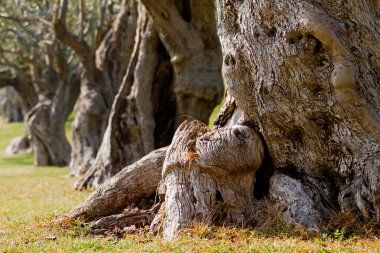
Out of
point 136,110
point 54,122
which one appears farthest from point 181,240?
point 54,122

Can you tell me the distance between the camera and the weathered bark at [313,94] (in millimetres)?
7133

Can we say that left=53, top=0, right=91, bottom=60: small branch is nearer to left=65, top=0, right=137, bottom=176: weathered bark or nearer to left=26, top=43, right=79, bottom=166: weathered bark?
left=65, top=0, right=137, bottom=176: weathered bark

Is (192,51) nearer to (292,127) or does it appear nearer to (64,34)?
(64,34)

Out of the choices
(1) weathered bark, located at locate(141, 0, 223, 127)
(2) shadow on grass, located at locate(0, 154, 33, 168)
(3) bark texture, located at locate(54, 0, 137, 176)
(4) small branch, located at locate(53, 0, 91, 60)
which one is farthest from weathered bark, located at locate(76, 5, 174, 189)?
(2) shadow on grass, located at locate(0, 154, 33, 168)

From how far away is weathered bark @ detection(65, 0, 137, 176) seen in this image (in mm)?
20469

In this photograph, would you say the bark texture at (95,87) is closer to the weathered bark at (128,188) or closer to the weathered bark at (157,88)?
the weathered bark at (157,88)

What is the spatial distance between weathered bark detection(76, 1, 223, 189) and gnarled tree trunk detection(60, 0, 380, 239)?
685 cm

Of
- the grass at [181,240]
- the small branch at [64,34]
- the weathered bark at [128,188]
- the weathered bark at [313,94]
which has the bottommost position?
the grass at [181,240]

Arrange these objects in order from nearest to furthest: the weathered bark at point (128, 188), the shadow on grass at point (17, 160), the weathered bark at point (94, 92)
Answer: the weathered bark at point (128, 188), the weathered bark at point (94, 92), the shadow on grass at point (17, 160)

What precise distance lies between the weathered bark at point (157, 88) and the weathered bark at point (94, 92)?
450 cm

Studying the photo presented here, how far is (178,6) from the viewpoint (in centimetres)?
1499

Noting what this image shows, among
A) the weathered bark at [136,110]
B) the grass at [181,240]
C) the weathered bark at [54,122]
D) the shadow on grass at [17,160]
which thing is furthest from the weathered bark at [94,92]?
the grass at [181,240]

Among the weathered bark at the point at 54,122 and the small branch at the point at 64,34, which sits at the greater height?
the small branch at the point at 64,34

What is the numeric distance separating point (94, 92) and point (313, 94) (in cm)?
1460
